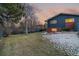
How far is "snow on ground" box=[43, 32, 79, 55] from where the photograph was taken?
226cm

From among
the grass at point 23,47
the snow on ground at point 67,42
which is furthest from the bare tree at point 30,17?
the snow on ground at point 67,42

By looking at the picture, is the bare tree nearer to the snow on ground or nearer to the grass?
the grass

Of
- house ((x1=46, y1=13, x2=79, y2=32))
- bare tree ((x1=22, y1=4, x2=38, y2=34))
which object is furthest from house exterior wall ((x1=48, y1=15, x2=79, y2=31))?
bare tree ((x1=22, y1=4, x2=38, y2=34))

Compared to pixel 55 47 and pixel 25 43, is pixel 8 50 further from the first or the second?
pixel 55 47

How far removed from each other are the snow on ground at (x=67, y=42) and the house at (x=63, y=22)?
0.15 ft

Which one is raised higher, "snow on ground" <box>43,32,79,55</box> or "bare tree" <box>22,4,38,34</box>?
"bare tree" <box>22,4,38,34</box>

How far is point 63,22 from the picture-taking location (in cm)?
230

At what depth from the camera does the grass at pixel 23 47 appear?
228cm

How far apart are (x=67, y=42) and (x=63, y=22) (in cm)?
18

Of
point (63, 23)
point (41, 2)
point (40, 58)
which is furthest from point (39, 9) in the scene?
point (40, 58)

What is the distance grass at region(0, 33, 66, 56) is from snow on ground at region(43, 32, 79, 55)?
2.5 inches

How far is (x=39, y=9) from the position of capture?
2303mm

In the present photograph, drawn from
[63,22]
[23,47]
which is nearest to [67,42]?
[63,22]

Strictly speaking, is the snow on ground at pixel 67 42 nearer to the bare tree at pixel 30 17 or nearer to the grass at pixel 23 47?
the grass at pixel 23 47
